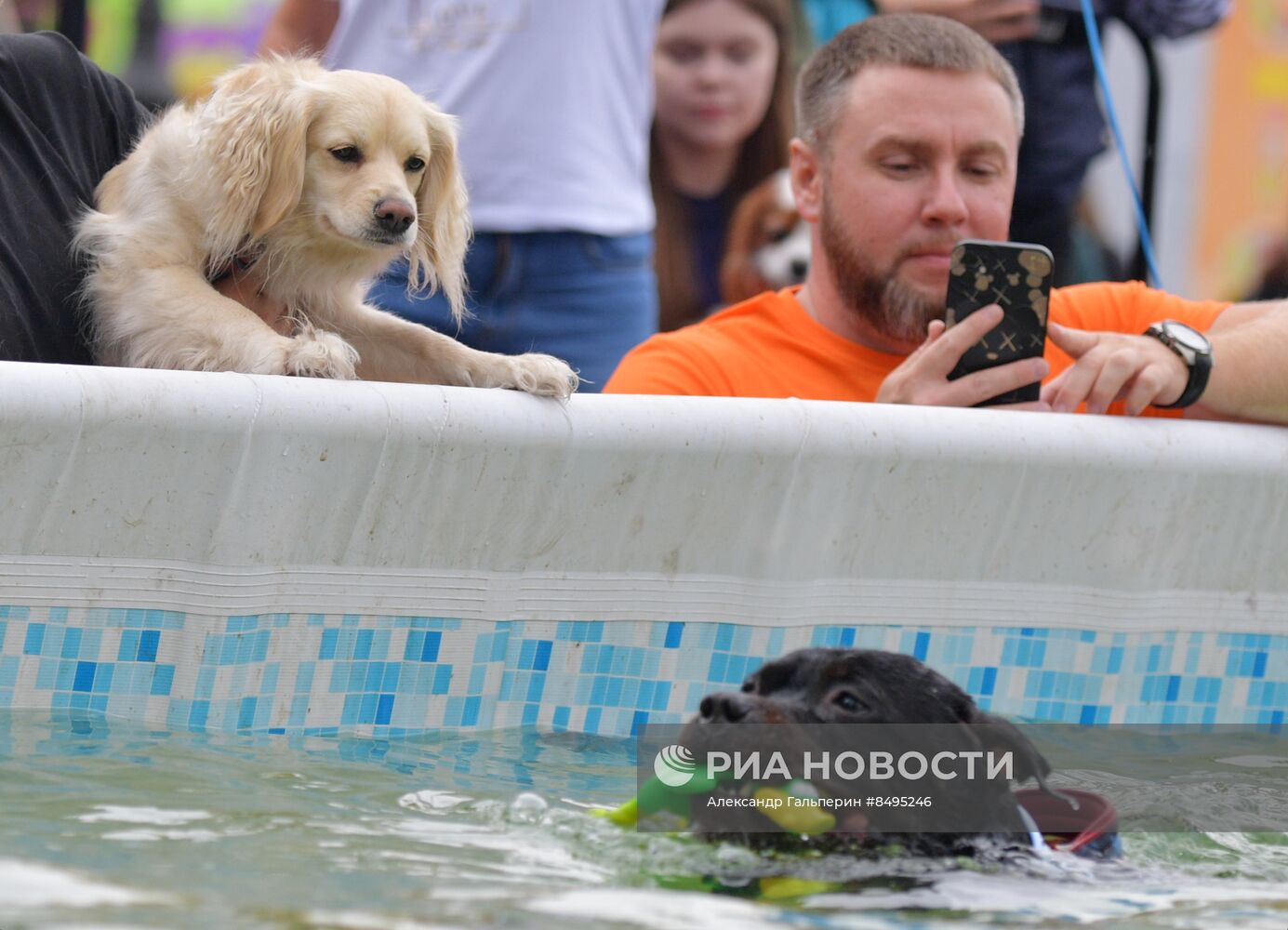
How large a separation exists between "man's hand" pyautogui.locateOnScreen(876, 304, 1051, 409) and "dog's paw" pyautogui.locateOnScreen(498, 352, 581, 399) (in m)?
0.79

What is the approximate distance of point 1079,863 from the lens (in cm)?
234

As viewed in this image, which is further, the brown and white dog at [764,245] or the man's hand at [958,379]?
the brown and white dog at [764,245]

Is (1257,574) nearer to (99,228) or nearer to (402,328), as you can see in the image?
(402,328)

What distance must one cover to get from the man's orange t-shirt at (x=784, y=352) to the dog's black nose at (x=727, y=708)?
56.3 inches

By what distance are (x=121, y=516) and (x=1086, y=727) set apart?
6.17ft

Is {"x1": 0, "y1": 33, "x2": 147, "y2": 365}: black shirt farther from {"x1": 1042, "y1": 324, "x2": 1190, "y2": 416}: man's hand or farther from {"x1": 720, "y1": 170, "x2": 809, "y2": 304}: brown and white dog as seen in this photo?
{"x1": 720, "y1": 170, "x2": 809, "y2": 304}: brown and white dog

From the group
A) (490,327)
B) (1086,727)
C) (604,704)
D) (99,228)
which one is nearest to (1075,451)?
(1086,727)

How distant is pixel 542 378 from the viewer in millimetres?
3021

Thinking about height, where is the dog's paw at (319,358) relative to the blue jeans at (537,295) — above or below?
below

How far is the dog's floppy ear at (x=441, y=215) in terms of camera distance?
351 centimetres

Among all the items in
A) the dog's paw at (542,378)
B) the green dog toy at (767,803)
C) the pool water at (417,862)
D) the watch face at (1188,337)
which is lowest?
the pool water at (417,862)

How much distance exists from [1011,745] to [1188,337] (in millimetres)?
1431

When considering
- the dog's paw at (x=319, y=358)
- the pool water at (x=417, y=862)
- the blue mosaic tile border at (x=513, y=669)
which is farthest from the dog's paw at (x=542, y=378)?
the pool water at (x=417, y=862)

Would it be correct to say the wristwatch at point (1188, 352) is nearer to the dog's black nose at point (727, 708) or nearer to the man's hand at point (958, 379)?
the man's hand at point (958, 379)
